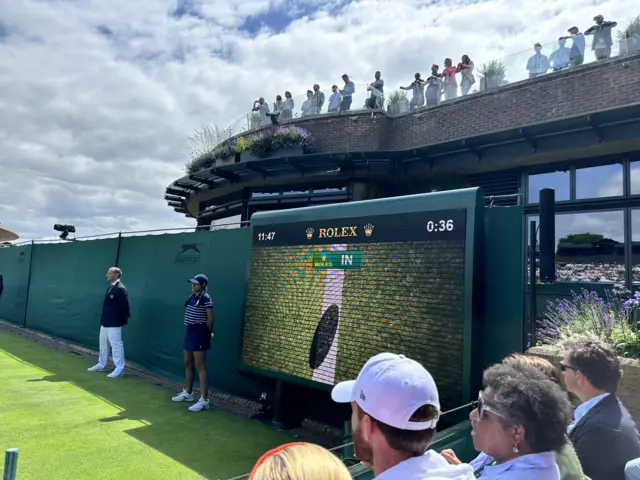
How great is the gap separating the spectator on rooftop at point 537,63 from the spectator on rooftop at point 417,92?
271 centimetres

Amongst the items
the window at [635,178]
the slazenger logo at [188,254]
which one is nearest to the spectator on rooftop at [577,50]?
the window at [635,178]

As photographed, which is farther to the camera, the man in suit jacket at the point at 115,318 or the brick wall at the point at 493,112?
the brick wall at the point at 493,112

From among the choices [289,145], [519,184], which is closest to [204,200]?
[289,145]

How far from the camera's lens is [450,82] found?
11891mm

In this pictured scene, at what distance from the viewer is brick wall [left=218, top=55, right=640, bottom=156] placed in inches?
369

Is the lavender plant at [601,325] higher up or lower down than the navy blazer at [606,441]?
higher up

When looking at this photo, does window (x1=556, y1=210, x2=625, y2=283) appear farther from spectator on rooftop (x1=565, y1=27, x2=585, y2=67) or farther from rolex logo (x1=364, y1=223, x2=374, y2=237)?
rolex logo (x1=364, y1=223, x2=374, y2=237)

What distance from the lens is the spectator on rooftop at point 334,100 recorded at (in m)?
13.6

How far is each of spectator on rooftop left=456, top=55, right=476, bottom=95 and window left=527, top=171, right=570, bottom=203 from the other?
2753 mm

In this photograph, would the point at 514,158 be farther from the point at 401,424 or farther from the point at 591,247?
the point at 401,424

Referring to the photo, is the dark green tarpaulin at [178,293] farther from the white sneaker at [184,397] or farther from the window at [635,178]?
the window at [635,178]

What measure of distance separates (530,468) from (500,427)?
0.18 metres

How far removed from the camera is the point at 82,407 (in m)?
6.54

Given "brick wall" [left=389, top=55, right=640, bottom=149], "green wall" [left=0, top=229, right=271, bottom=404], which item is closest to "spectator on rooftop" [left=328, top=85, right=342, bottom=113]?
"brick wall" [left=389, top=55, right=640, bottom=149]
